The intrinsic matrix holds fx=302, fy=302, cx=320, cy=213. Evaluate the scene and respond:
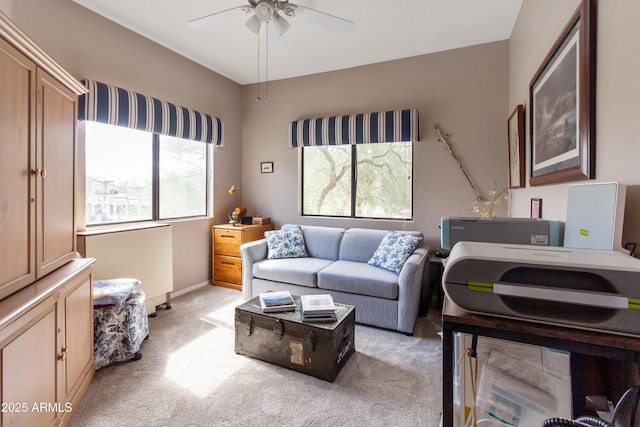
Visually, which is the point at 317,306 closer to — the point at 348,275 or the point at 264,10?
the point at 348,275

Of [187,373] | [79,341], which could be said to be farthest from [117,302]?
[187,373]

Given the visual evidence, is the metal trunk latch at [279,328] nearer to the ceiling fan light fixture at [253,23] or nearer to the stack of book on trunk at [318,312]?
the stack of book on trunk at [318,312]

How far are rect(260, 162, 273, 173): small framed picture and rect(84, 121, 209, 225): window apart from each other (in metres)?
0.76

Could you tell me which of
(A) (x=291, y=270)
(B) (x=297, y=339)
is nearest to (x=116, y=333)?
(B) (x=297, y=339)

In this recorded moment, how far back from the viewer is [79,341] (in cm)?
178

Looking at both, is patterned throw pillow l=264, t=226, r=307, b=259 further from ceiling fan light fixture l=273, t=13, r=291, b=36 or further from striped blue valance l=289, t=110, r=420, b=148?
ceiling fan light fixture l=273, t=13, r=291, b=36

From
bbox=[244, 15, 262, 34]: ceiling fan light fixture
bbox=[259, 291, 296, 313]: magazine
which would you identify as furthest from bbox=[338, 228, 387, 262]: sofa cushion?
bbox=[244, 15, 262, 34]: ceiling fan light fixture

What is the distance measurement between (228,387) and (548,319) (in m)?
1.85

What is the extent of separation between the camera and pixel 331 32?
9.75 feet

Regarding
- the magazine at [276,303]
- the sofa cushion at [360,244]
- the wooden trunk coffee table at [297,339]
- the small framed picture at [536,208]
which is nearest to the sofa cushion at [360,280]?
the sofa cushion at [360,244]

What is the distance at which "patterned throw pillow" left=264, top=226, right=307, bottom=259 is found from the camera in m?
3.54

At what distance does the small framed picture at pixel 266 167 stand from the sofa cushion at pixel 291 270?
57.8 inches

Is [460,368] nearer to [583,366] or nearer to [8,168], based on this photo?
[583,366]

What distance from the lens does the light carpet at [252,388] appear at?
66.2 inches
